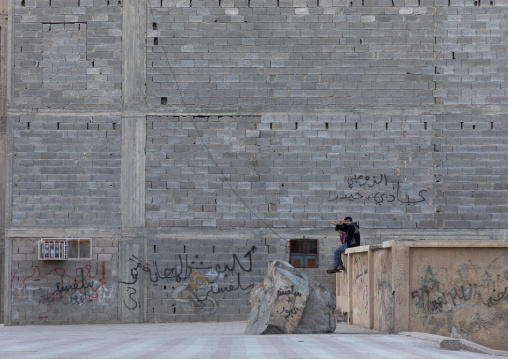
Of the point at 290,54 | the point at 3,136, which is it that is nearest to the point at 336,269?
the point at 290,54

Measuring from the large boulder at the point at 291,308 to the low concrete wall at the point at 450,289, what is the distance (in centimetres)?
118

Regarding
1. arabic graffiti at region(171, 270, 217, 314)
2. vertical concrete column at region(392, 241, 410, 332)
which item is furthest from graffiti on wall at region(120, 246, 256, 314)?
vertical concrete column at region(392, 241, 410, 332)

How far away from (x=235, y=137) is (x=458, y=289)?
7.85 metres

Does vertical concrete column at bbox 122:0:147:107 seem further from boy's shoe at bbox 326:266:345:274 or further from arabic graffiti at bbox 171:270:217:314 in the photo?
boy's shoe at bbox 326:266:345:274

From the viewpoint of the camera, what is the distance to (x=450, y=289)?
531 inches

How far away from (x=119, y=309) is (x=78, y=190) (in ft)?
10.2

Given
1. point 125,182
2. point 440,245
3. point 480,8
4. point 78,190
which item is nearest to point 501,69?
point 480,8

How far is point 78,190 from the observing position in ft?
64.4

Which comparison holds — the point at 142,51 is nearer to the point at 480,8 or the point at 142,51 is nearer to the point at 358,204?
the point at 358,204

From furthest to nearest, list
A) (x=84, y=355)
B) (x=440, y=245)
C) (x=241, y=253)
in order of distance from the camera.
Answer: (x=241, y=253) → (x=440, y=245) → (x=84, y=355)

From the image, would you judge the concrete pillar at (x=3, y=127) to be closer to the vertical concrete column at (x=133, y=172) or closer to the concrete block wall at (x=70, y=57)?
the concrete block wall at (x=70, y=57)

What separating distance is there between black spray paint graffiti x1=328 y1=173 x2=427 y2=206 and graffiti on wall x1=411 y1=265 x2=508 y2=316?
5990 mm

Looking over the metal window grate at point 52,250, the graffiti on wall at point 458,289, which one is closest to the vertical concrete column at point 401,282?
the graffiti on wall at point 458,289

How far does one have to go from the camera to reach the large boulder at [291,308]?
1386 centimetres
